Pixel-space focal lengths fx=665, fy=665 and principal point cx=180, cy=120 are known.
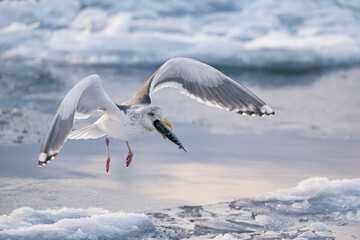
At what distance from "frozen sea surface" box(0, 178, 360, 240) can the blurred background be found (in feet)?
0.15

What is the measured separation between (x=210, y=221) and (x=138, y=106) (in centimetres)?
113

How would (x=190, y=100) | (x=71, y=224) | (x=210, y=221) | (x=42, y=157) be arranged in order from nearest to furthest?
(x=42, y=157)
(x=71, y=224)
(x=210, y=221)
(x=190, y=100)

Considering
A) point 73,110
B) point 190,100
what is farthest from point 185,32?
point 73,110

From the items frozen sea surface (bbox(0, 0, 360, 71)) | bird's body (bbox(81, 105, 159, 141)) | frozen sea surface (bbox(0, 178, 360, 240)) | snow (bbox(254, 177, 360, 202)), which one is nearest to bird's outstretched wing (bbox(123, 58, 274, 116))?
bird's body (bbox(81, 105, 159, 141))

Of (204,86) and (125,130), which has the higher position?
(204,86)

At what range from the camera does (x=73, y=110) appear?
4211mm

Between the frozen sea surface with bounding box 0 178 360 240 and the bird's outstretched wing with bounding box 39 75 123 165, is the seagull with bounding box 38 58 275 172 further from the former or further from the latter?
the frozen sea surface with bounding box 0 178 360 240

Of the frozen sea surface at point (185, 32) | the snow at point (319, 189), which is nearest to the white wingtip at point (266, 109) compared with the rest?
the snow at point (319, 189)

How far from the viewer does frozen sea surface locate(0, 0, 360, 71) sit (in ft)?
46.0

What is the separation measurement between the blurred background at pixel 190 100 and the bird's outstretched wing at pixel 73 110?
41.6 inches

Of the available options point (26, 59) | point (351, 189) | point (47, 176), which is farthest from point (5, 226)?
point (26, 59)

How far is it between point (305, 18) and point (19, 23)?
7.13 meters

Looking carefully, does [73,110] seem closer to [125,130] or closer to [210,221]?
[125,130]

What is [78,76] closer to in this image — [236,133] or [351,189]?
[236,133]
